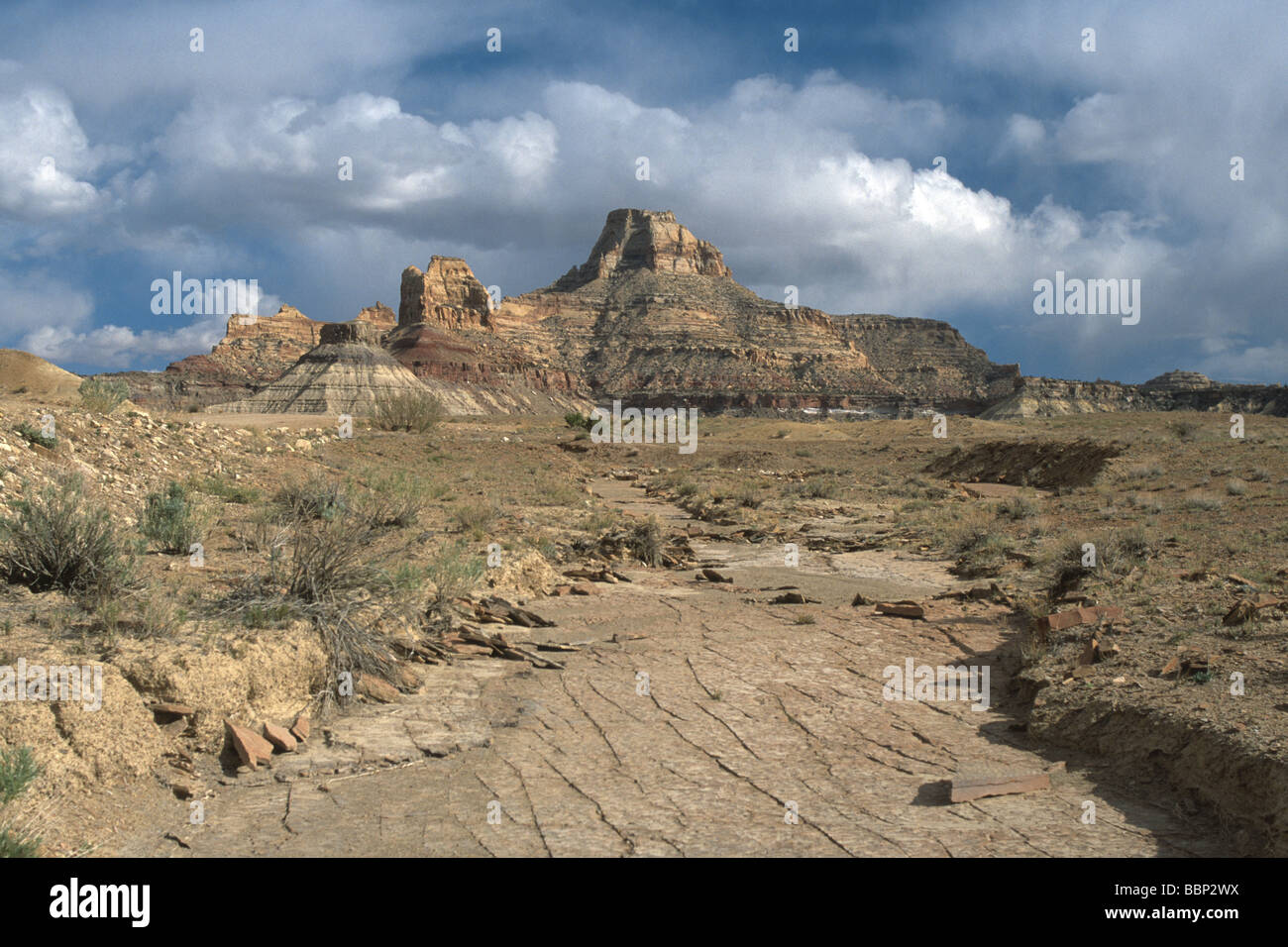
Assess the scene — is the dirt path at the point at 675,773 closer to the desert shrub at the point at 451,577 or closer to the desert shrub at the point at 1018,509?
the desert shrub at the point at 451,577

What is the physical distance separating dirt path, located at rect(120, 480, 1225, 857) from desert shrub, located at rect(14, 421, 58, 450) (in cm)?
799

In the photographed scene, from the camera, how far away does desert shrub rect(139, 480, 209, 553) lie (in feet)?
29.7

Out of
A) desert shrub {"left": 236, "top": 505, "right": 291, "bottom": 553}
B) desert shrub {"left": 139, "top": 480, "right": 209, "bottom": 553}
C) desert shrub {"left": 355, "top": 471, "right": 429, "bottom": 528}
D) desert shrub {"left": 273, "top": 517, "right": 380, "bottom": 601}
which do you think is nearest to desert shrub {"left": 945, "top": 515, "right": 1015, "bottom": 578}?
desert shrub {"left": 355, "top": 471, "right": 429, "bottom": 528}

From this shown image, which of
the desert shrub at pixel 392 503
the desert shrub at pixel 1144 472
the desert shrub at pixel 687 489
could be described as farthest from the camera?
the desert shrub at pixel 687 489

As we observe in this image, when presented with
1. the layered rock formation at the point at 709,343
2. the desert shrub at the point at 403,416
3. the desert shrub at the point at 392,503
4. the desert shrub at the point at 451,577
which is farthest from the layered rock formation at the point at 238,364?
the desert shrub at the point at 451,577

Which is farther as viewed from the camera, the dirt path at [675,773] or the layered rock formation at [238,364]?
the layered rock formation at [238,364]

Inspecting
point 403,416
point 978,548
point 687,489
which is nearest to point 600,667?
point 978,548

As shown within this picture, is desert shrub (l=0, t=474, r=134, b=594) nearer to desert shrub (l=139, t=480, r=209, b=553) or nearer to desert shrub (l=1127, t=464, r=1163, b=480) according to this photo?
desert shrub (l=139, t=480, r=209, b=553)

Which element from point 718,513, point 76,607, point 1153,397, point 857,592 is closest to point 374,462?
point 718,513

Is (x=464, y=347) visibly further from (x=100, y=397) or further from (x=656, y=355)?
(x=100, y=397)

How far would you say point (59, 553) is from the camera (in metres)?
6.88

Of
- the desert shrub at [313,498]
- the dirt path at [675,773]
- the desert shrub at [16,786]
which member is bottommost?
the dirt path at [675,773]

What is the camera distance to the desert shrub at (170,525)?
9062 mm

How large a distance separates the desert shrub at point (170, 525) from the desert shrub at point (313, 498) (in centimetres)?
149
